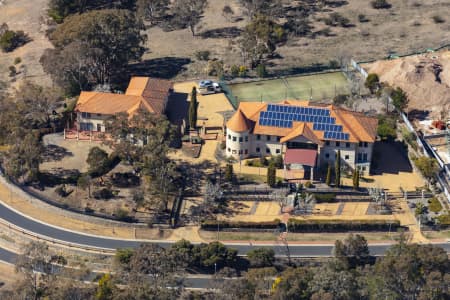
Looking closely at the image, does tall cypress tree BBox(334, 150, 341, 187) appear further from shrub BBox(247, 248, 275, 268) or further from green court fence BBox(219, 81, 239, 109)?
green court fence BBox(219, 81, 239, 109)

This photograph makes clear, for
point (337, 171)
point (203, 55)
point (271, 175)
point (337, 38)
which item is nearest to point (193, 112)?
point (271, 175)

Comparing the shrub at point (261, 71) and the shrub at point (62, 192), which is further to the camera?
the shrub at point (261, 71)

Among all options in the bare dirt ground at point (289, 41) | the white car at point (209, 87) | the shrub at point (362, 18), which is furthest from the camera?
the shrub at point (362, 18)

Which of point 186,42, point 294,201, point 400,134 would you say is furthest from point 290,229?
point 186,42

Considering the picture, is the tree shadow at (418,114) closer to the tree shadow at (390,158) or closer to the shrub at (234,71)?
the tree shadow at (390,158)

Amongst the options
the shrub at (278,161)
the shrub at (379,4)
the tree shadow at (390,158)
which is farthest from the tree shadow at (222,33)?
the shrub at (278,161)

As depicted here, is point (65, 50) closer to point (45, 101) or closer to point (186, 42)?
point (45, 101)

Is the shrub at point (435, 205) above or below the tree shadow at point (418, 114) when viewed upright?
below

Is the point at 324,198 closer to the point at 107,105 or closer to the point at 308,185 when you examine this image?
the point at 308,185
